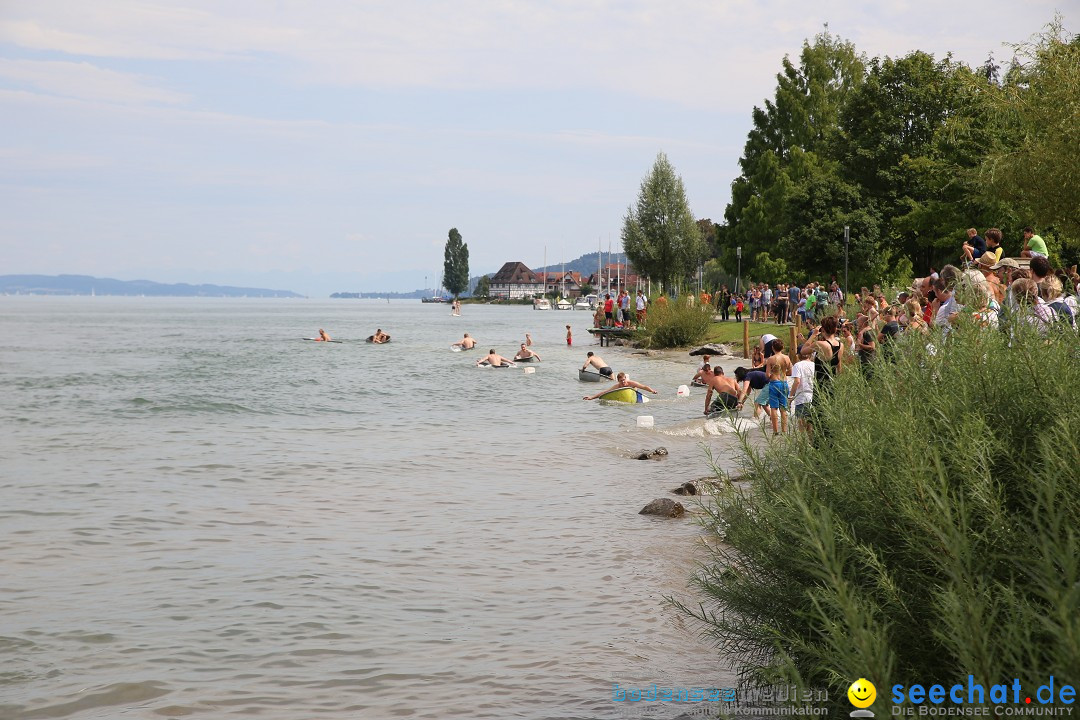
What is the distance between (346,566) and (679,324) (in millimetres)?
34654

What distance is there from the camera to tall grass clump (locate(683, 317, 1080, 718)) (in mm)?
3273

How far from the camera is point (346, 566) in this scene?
10086mm

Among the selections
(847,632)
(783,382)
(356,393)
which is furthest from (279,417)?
(847,632)

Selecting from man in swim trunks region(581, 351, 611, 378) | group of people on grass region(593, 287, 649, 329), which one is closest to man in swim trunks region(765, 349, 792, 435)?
man in swim trunks region(581, 351, 611, 378)

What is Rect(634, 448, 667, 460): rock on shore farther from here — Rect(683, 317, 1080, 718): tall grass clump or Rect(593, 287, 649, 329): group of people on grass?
Rect(593, 287, 649, 329): group of people on grass

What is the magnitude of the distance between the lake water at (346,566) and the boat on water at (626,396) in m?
1.38

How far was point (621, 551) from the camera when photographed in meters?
10.5

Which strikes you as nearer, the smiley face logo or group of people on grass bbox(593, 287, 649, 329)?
the smiley face logo

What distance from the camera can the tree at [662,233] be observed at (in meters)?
74.3

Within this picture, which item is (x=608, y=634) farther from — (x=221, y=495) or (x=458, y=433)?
(x=458, y=433)

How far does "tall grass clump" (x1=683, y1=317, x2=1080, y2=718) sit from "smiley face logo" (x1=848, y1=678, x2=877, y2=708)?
74mm

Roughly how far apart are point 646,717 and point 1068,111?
69.2ft

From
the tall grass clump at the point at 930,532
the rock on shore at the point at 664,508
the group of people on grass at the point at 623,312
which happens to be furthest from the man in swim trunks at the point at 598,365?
the tall grass clump at the point at 930,532

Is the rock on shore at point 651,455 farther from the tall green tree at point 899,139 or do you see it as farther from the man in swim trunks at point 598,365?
the tall green tree at point 899,139
